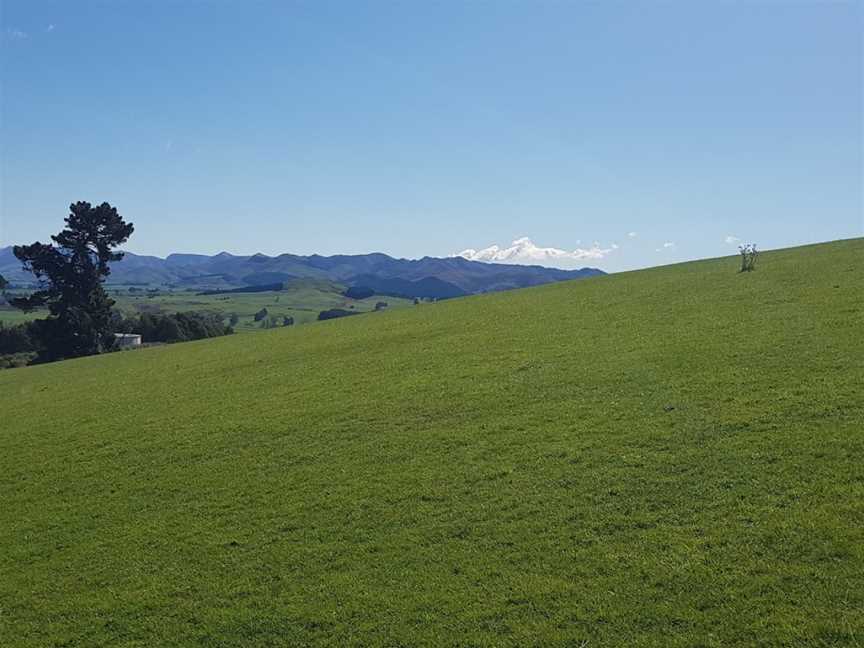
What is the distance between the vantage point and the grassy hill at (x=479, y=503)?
7.50 meters

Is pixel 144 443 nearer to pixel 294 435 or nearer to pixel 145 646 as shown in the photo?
pixel 294 435

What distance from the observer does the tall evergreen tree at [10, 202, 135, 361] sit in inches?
2506

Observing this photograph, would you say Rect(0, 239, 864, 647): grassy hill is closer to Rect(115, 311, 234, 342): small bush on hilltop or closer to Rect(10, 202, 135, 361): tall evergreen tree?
Rect(10, 202, 135, 361): tall evergreen tree

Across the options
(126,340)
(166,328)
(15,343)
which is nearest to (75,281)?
(126,340)

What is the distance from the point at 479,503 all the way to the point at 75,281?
223 ft

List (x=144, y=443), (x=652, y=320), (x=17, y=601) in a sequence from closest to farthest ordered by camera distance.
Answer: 1. (x=17, y=601)
2. (x=144, y=443)
3. (x=652, y=320)

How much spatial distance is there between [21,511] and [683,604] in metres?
12.3

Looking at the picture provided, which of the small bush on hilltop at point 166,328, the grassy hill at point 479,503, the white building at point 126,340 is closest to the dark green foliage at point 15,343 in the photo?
the small bush on hilltop at point 166,328

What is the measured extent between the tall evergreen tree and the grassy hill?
49.1m

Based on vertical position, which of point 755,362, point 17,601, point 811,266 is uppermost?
point 811,266

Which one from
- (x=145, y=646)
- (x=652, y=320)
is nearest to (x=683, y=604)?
(x=145, y=646)

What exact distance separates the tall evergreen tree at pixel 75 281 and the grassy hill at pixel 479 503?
4912 cm

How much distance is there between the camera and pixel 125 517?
38.7 feet

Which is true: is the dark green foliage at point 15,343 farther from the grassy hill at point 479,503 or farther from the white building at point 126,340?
the grassy hill at point 479,503
